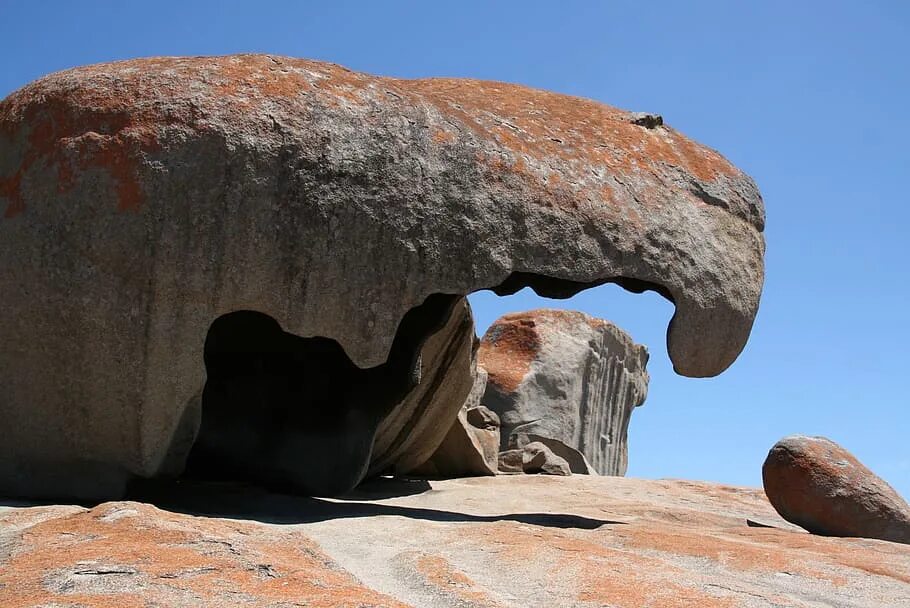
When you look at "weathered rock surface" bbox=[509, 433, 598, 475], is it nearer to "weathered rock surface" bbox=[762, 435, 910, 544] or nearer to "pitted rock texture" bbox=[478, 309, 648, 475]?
"pitted rock texture" bbox=[478, 309, 648, 475]

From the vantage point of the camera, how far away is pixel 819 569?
5.43 meters

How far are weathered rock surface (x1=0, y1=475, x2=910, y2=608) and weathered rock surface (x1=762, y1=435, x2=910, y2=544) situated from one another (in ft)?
1.62

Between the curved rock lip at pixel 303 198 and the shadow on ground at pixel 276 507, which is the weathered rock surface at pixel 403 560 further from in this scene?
the curved rock lip at pixel 303 198

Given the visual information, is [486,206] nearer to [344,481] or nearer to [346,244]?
[346,244]

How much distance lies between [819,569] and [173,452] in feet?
11.2

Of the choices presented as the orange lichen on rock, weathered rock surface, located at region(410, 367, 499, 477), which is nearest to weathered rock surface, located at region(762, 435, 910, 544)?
weathered rock surface, located at region(410, 367, 499, 477)

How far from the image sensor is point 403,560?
16.0ft

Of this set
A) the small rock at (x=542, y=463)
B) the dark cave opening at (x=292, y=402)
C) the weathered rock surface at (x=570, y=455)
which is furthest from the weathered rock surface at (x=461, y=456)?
the weathered rock surface at (x=570, y=455)

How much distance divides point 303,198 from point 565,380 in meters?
9.82

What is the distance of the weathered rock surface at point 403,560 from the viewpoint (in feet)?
12.4

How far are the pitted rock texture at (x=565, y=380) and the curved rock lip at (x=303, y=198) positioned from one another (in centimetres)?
724

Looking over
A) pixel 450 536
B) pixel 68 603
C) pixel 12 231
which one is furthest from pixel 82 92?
pixel 68 603

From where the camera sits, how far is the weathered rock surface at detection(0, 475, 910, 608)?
379 centimetres

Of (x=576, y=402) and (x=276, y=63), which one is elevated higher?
(x=276, y=63)
